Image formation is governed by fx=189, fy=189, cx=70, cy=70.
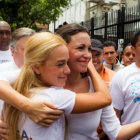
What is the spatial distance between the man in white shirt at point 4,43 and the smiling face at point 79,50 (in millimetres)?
2112

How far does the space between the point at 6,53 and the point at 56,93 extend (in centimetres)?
252

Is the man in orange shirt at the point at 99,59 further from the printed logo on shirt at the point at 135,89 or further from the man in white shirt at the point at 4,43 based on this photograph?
the man in white shirt at the point at 4,43

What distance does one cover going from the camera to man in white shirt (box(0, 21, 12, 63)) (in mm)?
3312

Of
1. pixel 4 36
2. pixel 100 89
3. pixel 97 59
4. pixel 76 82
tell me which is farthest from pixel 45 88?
pixel 4 36

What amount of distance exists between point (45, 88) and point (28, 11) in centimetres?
975

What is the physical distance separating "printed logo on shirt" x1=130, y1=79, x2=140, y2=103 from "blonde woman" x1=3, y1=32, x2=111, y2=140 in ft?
2.80

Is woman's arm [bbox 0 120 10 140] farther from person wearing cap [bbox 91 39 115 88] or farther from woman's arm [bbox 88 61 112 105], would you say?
person wearing cap [bbox 91 39 115 88]

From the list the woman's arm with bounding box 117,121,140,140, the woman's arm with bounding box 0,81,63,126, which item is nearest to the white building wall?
the woman's arm with bounding box 117,121,140,140

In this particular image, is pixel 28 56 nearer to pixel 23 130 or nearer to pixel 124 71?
pixel 23 130

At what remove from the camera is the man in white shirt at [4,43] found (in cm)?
331

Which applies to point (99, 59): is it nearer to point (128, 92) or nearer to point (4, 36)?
point (128, 92)

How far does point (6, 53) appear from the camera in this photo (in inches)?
133

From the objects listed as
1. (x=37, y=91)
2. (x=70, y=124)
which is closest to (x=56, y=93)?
(x=37, y=91)

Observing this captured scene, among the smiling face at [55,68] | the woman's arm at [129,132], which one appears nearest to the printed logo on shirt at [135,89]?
the woman's arm at [129,132]
